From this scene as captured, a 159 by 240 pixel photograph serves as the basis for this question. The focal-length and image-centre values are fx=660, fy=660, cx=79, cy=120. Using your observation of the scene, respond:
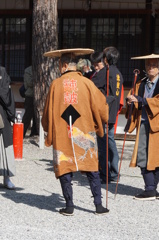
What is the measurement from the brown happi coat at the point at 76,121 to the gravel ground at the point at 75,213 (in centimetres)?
52

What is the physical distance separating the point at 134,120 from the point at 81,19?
705 centimetres

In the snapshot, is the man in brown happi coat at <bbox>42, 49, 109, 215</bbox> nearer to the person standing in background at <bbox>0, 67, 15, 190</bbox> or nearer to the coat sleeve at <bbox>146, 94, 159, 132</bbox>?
the coat sleeve at <bbox>146, 94, 159, 132</bbox>

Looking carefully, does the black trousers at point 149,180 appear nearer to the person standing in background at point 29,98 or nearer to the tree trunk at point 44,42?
the tree trunk at point 44,42

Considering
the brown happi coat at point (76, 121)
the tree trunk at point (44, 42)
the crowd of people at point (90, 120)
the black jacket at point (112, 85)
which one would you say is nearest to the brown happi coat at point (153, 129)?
the crowd of people at point (90, 120)

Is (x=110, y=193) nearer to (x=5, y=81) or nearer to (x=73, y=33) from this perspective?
(x=5, y=81)

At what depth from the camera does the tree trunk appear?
12.4 meters

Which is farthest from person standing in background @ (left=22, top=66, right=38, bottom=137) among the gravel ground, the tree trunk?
the gravel ground

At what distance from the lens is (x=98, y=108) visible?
6637mm

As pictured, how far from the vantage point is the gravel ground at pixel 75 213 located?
591cm

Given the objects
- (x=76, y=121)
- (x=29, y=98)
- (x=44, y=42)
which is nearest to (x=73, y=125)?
(x=76, y=121)

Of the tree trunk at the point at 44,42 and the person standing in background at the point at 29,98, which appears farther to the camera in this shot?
the person standing in background at the point at 29,98

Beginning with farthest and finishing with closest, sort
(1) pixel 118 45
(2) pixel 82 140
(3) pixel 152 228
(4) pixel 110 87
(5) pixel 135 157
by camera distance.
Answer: (1) pixel 118 45 → (4) pixel 110 87 → (5) pixel 135 157 → (2) pixel 82 140 → (3) pixel 152 228

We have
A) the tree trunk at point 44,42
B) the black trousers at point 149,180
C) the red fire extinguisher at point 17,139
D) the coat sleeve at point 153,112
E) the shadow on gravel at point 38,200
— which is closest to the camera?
the shadow on gravel at point 38,200

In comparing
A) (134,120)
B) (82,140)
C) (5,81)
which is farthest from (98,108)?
(5,81)
